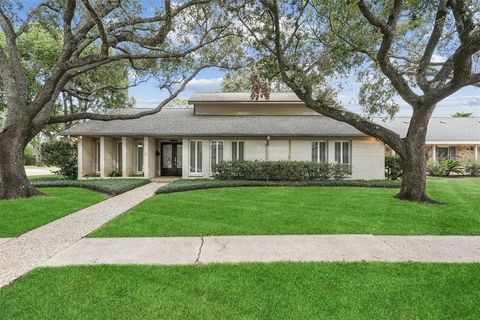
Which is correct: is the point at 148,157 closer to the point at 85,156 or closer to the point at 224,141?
the point at 85,156

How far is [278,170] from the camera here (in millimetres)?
16688

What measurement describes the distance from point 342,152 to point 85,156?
50.9ft

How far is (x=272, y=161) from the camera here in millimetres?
17328

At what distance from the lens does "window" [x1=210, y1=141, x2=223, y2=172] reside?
18.3 meters

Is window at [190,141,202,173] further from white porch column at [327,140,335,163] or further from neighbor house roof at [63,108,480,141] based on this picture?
white porch column at [327,140,335,163]

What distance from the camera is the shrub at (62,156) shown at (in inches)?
688

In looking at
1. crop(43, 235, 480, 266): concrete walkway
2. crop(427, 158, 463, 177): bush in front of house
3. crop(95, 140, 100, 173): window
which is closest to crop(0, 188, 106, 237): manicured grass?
crop(43, 235, 480, 266): concrete walkway

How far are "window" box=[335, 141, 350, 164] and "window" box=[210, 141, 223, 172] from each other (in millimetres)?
6934

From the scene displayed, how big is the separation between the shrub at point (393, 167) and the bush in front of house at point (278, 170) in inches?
127

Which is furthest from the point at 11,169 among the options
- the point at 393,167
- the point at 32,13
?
the point at 393,167

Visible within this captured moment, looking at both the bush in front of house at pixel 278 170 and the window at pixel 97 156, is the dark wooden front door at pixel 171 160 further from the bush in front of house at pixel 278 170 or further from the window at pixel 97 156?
the bush in front of house at pixel 278 170

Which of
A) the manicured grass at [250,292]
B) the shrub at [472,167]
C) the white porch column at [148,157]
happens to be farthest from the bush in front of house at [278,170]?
the shrub at [472,167]

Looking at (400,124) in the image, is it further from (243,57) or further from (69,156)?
(69,156)

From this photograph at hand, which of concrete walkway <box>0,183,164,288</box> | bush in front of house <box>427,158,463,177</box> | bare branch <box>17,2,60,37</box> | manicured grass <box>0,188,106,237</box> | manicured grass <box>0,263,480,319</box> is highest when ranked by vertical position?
bare branch <box>17,2,60,37</box>
